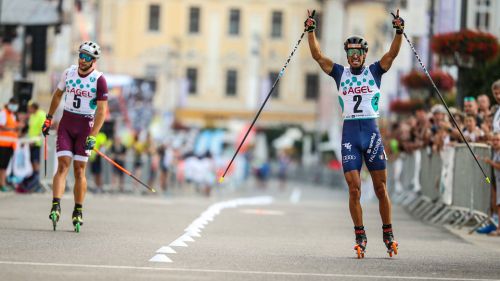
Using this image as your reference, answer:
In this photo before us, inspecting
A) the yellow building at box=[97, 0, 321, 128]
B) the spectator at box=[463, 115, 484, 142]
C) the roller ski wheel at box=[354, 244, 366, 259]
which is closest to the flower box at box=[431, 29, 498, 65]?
the spectator at box=[463, 115, 484, 142]

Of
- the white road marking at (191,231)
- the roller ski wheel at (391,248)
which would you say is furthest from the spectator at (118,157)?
the roller ski wheel at (391,248)

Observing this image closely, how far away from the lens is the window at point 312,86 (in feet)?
392

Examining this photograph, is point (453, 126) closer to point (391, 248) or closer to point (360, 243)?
point (391, 248)

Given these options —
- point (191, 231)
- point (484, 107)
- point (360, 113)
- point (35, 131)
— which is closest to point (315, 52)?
point (360, 113)

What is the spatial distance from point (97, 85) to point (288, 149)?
8359 cm

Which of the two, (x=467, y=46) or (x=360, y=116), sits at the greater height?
(x=467, y=46)

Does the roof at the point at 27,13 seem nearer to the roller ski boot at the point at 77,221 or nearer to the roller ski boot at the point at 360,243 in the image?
the roller ski boot at the point at 77,221

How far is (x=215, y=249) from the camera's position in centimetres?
1477

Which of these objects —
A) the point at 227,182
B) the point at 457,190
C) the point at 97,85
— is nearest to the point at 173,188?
the point at 227,182

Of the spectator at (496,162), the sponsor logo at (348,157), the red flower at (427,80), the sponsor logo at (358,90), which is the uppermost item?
the red flower at (427,80)

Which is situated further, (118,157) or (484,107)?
(118,157)

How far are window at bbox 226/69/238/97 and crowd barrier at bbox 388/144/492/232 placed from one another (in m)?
88.1

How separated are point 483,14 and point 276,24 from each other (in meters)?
65.1

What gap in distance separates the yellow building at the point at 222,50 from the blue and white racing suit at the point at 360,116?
3943 inches
